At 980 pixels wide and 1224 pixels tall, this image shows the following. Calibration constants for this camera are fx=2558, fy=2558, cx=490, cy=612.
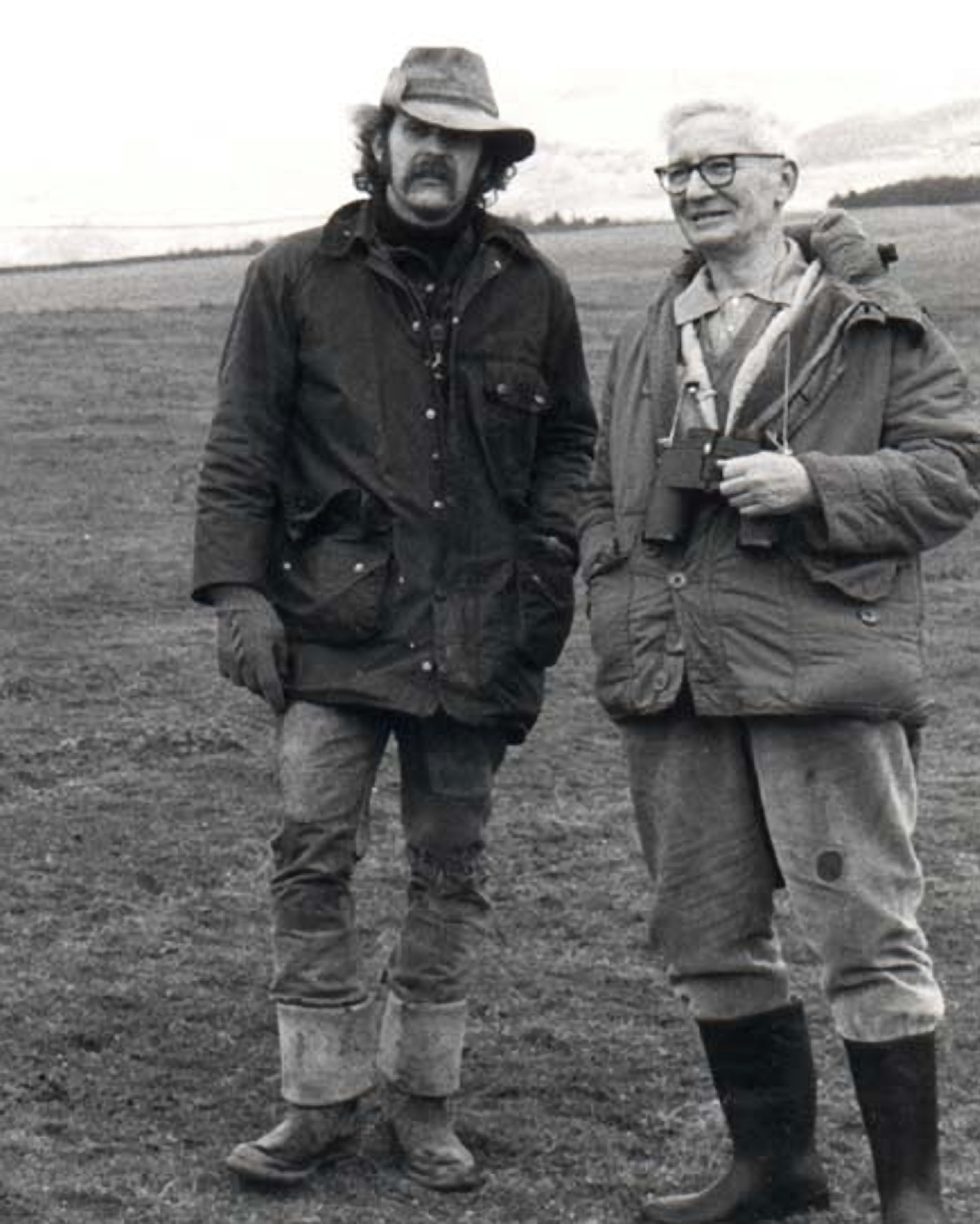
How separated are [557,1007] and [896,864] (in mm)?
1613

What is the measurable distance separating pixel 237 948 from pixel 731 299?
2383 millimetres

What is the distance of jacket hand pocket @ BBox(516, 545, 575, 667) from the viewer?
4.75 meters

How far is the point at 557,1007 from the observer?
572 cm

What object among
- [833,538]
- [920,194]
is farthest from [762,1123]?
[920,194]

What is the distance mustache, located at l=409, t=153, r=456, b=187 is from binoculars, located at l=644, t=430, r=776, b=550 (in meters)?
0.72

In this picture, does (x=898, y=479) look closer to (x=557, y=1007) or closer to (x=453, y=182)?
(x=453, y=182)

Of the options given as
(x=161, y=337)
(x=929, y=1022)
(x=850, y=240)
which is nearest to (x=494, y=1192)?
(x=929, y=1022)

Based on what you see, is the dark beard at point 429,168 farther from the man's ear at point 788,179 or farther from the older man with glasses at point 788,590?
the man's ear at point 788,179

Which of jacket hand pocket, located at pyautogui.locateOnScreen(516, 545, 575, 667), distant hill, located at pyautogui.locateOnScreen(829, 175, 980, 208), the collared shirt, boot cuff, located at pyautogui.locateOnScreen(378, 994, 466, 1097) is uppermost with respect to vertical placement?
the collared shirt

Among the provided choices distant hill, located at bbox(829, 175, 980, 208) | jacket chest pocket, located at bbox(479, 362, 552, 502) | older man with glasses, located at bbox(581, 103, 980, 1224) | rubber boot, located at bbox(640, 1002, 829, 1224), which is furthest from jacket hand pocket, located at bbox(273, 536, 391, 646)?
distant hill, located at bbox(829, 175, 980, 208)

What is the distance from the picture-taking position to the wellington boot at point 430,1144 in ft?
15.5

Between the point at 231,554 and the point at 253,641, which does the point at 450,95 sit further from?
the point at 253,641

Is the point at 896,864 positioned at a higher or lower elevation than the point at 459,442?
lower

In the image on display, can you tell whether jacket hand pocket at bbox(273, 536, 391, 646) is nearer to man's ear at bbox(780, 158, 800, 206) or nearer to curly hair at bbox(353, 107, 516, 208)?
curly hair at bbox(353, 107, 516, 208)
